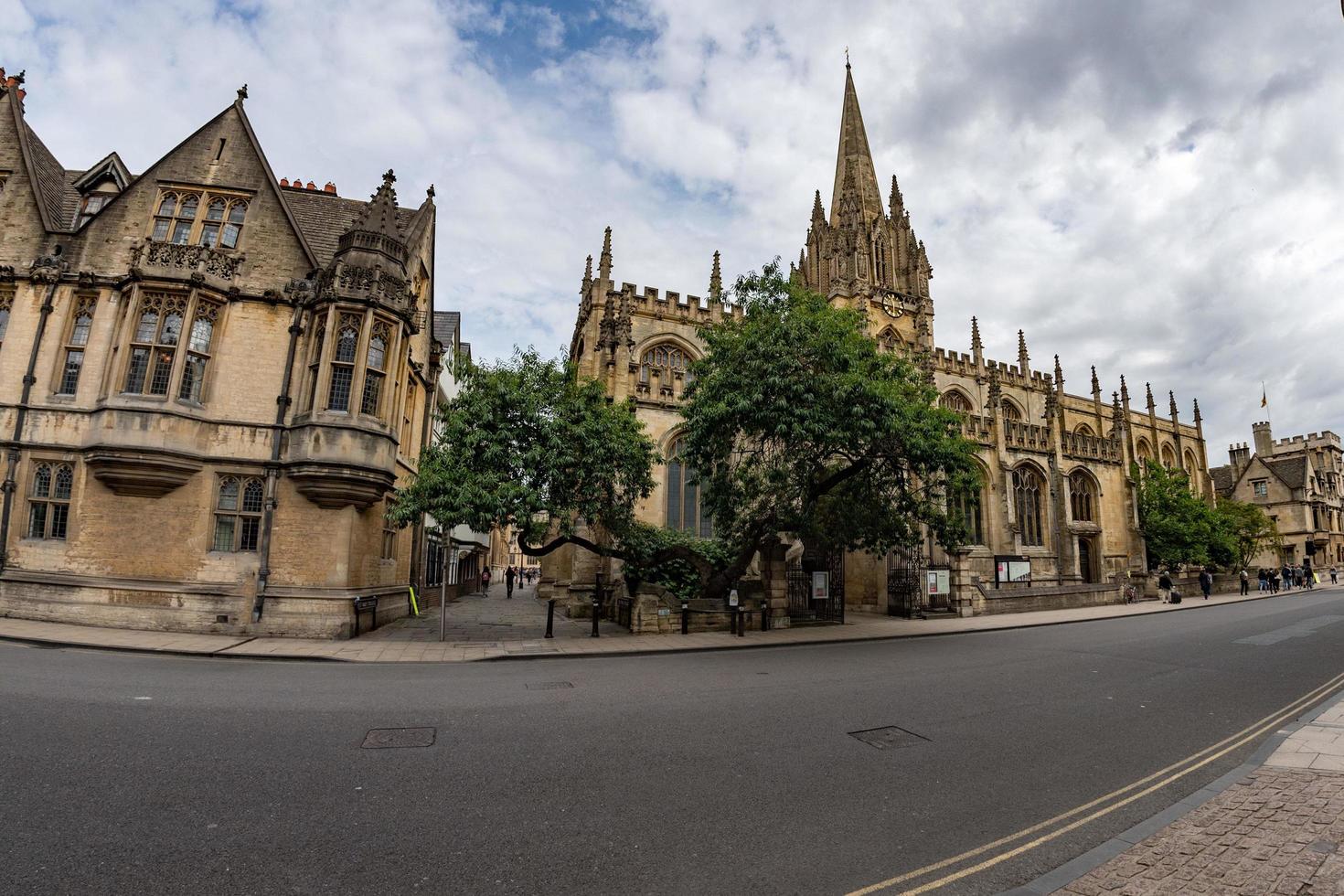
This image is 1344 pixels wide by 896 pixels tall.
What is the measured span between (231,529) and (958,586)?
78.5ft

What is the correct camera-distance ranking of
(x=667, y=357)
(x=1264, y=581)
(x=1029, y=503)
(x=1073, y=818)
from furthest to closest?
1. (x=1264, y=581)
2. (x=1029, y=503)
3. (x=667, y=357)
4. (x=1073, y=818)

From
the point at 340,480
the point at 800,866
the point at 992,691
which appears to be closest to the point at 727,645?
the point at 992,691

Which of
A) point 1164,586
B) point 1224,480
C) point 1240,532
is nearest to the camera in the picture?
point 1164,586

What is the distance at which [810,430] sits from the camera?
48.3ft

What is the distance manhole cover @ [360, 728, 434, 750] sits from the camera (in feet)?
19.9

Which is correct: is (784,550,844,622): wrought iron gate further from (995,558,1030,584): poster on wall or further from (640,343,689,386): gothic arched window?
(640,343,689,386): gothic arched window

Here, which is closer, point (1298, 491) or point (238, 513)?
point (238, 513)

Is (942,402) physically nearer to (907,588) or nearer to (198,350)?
(907,588)

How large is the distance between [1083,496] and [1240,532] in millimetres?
17740

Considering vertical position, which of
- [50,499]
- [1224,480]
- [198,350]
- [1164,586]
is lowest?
[1164,586]

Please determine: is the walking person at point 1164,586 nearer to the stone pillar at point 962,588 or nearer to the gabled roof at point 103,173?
the stone pillar at point 962,588

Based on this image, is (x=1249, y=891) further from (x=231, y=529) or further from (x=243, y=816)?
(x=231, y=529)

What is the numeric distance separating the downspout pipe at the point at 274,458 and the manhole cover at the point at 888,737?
14.0m

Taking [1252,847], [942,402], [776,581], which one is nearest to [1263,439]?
[942,402]
